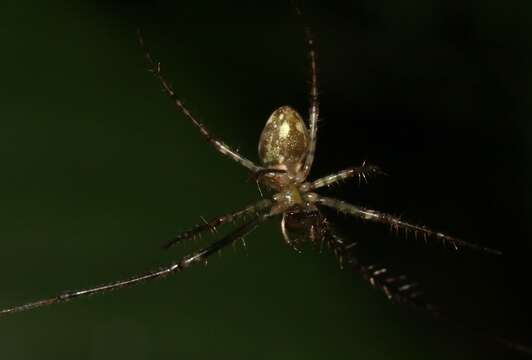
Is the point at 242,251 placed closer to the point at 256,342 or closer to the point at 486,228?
the point at 256,342

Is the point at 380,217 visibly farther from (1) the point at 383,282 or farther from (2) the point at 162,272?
(2) the point at 162,272

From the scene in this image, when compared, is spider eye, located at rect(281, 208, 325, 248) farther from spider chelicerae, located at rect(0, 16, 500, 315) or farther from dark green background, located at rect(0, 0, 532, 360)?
dark green background, located at rect(0, 0, 532, 360)

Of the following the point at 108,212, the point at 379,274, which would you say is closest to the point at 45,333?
the point at 108,212

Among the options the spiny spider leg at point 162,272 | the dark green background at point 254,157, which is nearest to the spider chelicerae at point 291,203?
the spiny spider leg at point 162,272

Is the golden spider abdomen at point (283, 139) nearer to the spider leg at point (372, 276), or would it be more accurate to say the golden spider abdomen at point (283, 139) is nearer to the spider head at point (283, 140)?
the spider head at point (283, 140)

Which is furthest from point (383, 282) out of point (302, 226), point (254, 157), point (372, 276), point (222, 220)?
point (254, 157)

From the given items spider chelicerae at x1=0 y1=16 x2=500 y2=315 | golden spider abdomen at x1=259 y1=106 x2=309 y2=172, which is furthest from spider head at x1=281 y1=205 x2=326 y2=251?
golden spider abdomen at x1=259 y1=106 x2=309 y2=172

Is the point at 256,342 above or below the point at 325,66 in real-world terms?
below
